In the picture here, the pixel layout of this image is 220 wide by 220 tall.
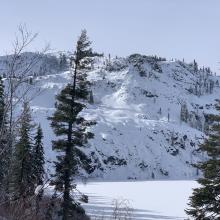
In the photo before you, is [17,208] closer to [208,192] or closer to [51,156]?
[208,192]

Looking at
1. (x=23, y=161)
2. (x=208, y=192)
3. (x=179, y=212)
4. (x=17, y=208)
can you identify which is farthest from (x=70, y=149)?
(x=179, y=212)

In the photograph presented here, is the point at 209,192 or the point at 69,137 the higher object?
the point at 69,137

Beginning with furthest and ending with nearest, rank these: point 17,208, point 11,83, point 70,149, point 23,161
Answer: point 23,161 < point 70,149 < point 17,208 < point 11,83

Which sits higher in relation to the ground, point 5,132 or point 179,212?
point 5,132

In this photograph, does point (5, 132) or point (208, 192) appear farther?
point (208, 192)

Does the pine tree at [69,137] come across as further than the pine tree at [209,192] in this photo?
Yes

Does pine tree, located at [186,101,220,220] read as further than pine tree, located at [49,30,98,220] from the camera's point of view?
No

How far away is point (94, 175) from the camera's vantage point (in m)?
190

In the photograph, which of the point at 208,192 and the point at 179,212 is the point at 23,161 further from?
the point at 179,212

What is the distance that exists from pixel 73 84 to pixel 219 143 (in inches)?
367

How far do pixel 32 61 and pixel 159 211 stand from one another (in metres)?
49.3

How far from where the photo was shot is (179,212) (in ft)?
171

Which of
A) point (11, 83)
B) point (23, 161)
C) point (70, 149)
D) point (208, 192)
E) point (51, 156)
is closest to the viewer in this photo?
point (11, 83)

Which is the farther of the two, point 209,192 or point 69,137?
point 69,137
